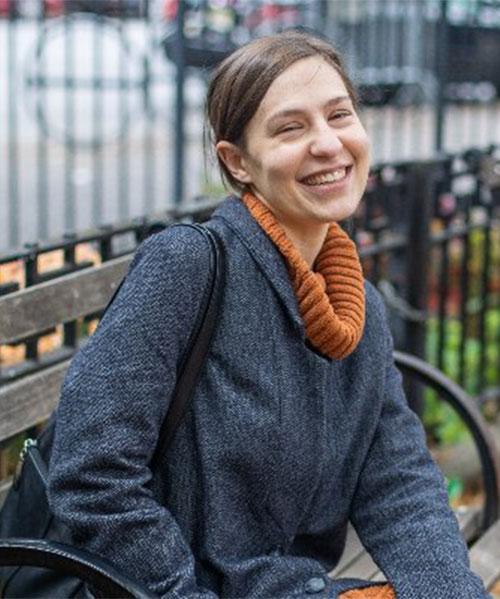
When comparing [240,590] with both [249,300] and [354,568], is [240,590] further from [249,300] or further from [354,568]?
[354,568]

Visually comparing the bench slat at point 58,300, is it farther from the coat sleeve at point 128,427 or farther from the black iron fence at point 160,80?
the black iron fence at point 160,80

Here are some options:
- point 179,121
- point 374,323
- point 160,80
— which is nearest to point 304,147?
point 374,323

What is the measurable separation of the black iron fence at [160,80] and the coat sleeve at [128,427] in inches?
91.5

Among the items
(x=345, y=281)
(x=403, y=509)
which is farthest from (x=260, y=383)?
(x=403, y=509)

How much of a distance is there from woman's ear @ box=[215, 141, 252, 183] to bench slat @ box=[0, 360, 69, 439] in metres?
0.67

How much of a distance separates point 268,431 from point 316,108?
1.79ft

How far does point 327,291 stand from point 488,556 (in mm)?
1085

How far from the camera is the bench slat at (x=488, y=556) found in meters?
3.16

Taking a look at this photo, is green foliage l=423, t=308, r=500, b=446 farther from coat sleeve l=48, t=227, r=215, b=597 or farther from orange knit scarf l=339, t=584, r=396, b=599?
coat sleeve l=48, t=227, r=215, b=597

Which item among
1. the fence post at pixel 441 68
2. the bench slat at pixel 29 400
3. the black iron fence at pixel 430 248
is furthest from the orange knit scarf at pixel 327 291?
the fence post at pixel 441 68

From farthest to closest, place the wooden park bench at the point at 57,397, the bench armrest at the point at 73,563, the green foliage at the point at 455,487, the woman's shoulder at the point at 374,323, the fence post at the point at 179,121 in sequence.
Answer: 1. the fence post at the point at 179,121
2. the green foliage at the point at 455,487
3. the woman's shoulder at the point at 374,323
4. the wooden park bench at the point at 57,397
5. the bench armrest at the point at 73,563

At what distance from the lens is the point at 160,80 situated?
9820 mm

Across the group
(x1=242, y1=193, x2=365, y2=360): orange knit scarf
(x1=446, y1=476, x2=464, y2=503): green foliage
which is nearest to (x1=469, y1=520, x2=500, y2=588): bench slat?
(x1=446, y1=476, x2=464, y2=503): green foliage

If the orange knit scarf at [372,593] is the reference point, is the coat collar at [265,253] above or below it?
above
